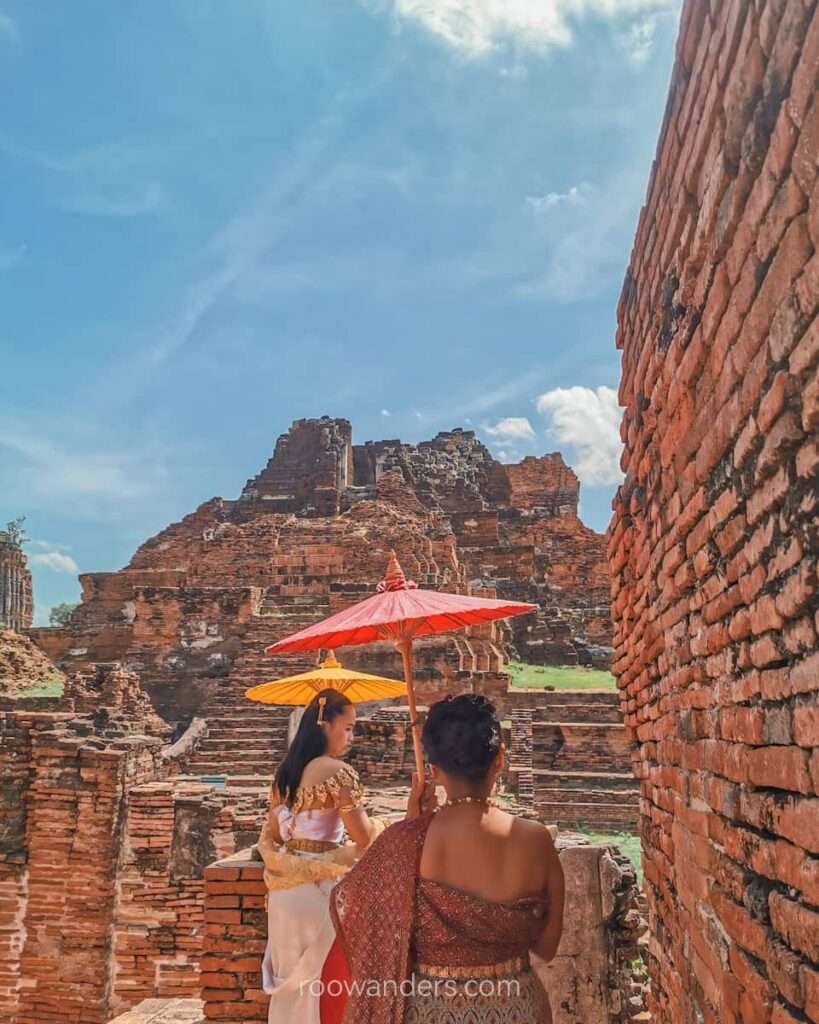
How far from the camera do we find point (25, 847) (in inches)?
296

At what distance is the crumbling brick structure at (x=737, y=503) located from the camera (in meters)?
1.58

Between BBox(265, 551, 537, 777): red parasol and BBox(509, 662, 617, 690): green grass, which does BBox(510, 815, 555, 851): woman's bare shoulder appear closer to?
BBox(265, 551, 537, 777): red parasol

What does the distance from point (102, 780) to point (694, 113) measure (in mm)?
7163

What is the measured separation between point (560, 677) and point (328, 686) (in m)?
14.6

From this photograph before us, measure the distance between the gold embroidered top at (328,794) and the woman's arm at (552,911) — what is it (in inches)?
49.8

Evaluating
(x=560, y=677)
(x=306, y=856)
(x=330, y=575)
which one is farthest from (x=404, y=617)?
(x=330, y=575)

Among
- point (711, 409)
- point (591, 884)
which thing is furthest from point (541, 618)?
point (711, 409)

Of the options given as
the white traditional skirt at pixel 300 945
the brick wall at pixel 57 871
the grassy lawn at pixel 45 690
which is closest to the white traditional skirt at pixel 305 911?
the white traditional skirt at pixel 300 945

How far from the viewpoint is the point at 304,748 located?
359 cm

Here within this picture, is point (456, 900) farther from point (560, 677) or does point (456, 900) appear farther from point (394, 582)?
point (560, 677)

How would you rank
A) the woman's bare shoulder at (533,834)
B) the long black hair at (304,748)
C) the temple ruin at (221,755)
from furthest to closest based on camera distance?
the temple ruin at (221,755), the long black hair at (304,748), the woman's bare shoulder at (533,834)

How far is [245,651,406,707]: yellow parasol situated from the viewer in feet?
15.4

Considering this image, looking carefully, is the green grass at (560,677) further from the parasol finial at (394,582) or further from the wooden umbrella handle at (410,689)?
the wooden umbrella handle at (410,689)

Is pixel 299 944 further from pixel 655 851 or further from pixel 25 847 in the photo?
pixel 25 847
